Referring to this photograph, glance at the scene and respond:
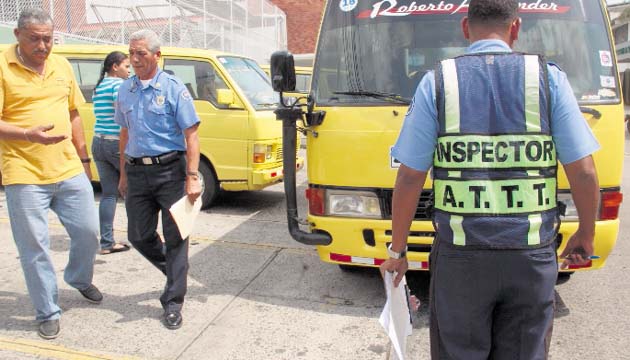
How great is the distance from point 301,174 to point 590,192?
851cm

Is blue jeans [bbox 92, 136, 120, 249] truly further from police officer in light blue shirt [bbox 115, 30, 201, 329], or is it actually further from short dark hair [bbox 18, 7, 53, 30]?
short dark hair [bbox 18, 7, 53, 30]

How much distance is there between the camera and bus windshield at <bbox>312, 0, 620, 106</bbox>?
3.73 meters

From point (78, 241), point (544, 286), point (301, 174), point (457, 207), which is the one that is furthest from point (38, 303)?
point (301, 174)

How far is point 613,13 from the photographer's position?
98.2ft

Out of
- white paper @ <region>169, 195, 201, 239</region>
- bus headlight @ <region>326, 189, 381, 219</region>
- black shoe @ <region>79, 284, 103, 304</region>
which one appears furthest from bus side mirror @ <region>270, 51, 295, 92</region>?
black shoe @ <region>79, 284, 103, 304</region>

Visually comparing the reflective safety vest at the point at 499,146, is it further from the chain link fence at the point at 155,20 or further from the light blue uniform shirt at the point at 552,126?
the chain link fence at the point at 155,20

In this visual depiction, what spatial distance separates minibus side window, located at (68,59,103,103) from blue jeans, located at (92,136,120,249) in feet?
8.78

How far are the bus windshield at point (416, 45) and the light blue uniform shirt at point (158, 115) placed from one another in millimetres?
952

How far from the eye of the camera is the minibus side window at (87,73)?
7.55 metres

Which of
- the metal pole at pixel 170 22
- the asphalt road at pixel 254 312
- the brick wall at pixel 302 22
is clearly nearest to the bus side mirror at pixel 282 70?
the asphalt road at pixel 254 312

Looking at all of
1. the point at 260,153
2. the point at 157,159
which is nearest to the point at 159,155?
the point at 157,159

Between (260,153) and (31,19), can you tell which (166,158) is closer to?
(31,19)

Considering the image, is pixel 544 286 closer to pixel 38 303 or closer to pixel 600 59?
pixel 600 59

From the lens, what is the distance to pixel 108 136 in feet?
16.9
